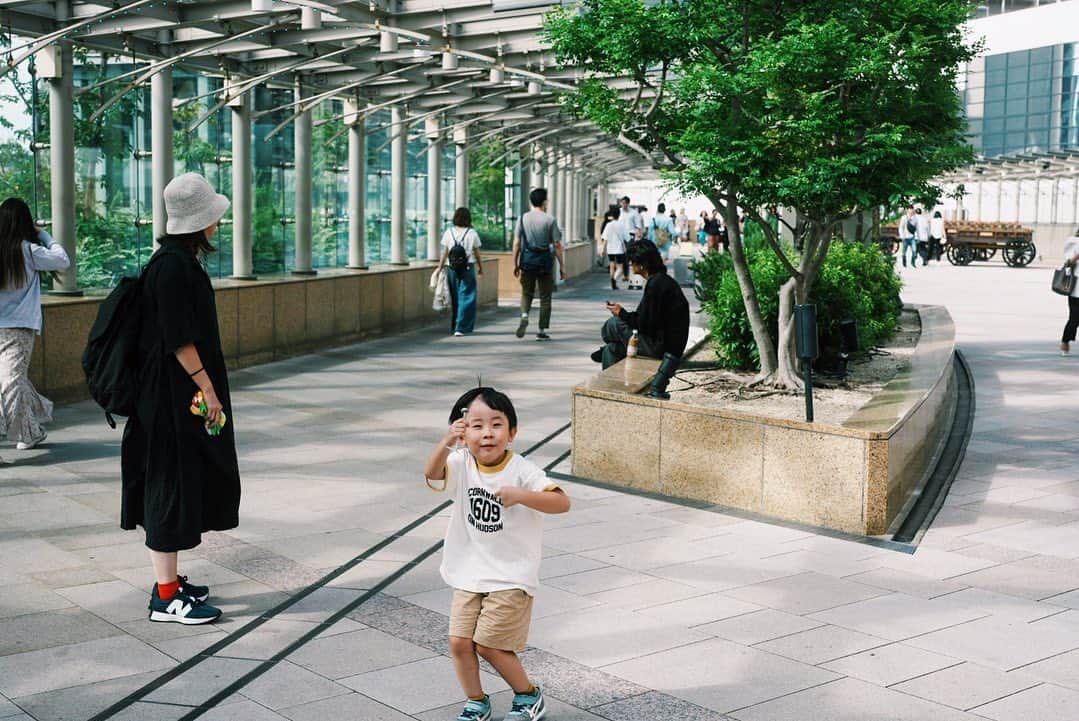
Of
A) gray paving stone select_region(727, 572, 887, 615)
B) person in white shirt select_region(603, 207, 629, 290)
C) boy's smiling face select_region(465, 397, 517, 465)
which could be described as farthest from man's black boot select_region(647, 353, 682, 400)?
person in white shirt select_region(603, 207, 629, 290)

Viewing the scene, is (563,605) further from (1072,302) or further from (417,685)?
(1072,302)

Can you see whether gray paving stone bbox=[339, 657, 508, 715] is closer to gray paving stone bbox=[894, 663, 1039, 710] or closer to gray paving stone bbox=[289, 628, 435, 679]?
gray paving stone bbox=[289, 628, 435, 679]

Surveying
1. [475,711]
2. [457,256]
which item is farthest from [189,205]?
[457,256]

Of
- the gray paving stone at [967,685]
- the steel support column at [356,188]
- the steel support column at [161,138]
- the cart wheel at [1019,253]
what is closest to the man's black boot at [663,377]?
the gray paving stone at [967,685]

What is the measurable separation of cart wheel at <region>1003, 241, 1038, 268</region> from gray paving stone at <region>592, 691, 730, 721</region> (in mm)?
39584

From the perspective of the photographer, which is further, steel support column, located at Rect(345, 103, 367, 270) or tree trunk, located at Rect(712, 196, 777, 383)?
steel support column, located at Rect(345, 103, 367, 270)

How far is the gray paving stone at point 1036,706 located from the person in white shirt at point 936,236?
37.9 metres

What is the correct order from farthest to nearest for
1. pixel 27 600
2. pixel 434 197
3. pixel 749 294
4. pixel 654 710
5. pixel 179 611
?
1. pixel 434 197
2. pixel 749 294
3. pixel 27 600
4. pixel 179 611
5. pixel 654 710

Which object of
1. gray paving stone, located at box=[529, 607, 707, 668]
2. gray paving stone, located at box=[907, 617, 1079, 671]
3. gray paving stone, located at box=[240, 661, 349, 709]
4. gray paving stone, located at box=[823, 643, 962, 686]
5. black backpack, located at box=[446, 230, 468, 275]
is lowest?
gray paving stone, located at box=[907, 617, 1079, 671]

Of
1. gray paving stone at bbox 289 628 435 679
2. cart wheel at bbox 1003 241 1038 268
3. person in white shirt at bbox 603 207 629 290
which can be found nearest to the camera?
gray paving stone at bbox 289 628 435 679

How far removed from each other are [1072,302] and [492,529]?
13647mm

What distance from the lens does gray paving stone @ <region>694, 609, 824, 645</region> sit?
5.49 metres

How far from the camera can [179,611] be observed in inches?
216

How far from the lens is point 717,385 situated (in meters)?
10.6
